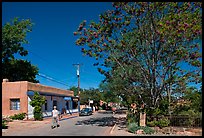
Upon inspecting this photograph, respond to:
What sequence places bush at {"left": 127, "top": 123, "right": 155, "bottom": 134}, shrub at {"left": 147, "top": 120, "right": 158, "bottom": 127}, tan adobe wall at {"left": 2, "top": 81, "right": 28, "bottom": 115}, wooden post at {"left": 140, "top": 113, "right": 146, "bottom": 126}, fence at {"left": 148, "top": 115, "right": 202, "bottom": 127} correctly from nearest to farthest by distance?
bush at {"left": 127, "top": 123, "right": 155, "bottom": 134} < fence at {"left": 148, "top": 115, "right": 202, "bottom": 127} < wooden post at {"left": 140, "top": 113, "right": 146, "bottom": 126} < shrub at {"left": 147, "top": 120, "right": 158, "bottom": 127} < tan adobe wall at {"left": 2, "top": 81, "right": 28, "bottom": 115}

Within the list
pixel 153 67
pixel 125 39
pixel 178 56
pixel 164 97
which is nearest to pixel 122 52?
pixel 125 39

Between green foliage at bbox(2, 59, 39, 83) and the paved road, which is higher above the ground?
green foliage at bbox(2, 59, 39, 83)

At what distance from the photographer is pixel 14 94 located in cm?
3134

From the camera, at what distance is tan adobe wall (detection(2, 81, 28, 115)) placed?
3061 centimetres

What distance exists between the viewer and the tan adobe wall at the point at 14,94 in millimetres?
30609

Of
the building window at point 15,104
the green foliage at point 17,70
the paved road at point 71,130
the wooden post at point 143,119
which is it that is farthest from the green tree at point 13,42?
the wooden post at point 143,119

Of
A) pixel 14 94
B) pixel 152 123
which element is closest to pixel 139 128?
pixel 152 123

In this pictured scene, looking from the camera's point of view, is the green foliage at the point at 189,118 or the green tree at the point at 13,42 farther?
the green tree at the point at 13,42

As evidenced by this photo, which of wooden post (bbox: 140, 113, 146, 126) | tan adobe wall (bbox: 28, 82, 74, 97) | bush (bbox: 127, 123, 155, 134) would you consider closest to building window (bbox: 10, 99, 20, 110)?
tan adobe wall (bbox: 28, 82, 74, 97)

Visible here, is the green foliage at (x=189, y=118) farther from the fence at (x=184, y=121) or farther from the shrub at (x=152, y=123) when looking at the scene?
the shrub at (x=152, y=123)

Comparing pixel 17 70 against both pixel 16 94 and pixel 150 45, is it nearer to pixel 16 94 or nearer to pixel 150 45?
pixel 16 94

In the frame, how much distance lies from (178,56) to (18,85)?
784 inches

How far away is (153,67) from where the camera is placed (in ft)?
56.3

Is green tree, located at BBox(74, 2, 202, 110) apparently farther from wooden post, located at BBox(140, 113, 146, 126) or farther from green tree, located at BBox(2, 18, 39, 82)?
green tree, located at BBox(2, 18, 39, 82)
